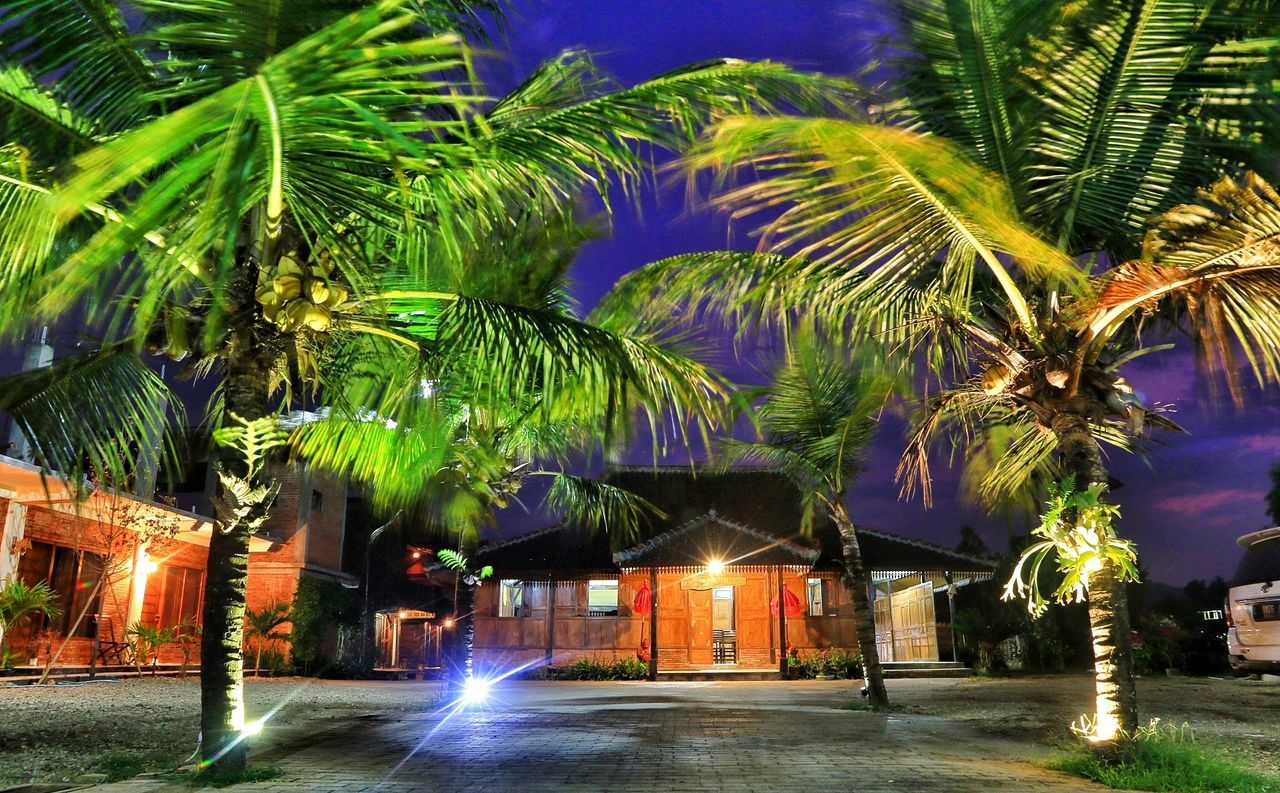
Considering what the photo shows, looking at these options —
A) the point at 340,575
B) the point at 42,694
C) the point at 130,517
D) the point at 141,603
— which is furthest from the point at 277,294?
the point at 340,575

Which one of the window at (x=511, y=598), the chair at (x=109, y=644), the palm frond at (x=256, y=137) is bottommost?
the chair at (x=109, y=644)

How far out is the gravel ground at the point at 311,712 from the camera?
23.2ft

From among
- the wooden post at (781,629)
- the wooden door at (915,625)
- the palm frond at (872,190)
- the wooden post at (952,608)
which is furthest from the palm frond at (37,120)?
the wooden door at (915,625)

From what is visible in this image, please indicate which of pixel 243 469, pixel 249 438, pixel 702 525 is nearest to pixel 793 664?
pixel 702 525

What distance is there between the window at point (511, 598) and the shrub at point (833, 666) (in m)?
7.58

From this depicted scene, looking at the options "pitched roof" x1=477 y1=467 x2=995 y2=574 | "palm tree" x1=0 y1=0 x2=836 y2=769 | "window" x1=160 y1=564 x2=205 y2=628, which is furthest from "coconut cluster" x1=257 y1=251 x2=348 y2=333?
"window" x1=160 y1=564 x2=205 y2=628

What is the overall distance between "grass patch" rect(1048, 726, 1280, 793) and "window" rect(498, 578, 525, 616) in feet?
61.5

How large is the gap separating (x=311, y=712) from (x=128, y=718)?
243 cm

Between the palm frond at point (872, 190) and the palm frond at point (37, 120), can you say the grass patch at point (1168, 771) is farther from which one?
the palm frond at point (37, 120)

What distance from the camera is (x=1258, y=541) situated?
15.1m

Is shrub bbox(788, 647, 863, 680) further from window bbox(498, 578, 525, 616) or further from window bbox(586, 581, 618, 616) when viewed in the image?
window bbox(498, 578, 525, 616)

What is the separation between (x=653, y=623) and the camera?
72.3 feet

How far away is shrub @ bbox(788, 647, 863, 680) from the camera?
2133 cm

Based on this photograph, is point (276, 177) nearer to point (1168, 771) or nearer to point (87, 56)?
point (87, 56)
